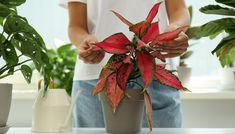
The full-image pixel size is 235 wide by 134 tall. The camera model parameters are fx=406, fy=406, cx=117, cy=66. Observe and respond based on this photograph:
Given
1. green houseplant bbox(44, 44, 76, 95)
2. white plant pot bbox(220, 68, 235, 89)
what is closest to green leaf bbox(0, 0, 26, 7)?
green houseplant bbox(44, 44, 76, 95)

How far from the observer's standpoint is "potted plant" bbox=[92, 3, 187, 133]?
0.88 m

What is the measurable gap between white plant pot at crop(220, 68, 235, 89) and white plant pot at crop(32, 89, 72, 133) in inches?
60.6

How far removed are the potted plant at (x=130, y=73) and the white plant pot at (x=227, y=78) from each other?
1.50 metres

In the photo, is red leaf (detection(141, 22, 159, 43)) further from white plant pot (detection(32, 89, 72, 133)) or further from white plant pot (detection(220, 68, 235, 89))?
white plant pot (detection(220, 68, 235, 89))

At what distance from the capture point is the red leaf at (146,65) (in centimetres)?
85

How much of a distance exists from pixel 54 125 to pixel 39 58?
0.57 feet

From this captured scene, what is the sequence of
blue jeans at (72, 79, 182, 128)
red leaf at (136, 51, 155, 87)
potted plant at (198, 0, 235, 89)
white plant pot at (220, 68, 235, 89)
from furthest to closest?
white plant pot at (220, 68, 235, 89) < blue jeans at (72, 79, 182, 128) < potted plant at (198, 0, 235, 89) < red leaf at (136, 51, 155, 87)

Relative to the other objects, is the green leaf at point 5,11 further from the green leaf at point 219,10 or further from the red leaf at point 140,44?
the green leaf at point 219,10

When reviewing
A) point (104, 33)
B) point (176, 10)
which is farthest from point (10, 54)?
point (176, 10)

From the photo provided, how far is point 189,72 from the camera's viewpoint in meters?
2.39

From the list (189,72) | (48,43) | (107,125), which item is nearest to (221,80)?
(189,72)

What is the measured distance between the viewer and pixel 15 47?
3.24 ft

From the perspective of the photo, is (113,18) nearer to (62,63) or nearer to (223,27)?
(223,27)

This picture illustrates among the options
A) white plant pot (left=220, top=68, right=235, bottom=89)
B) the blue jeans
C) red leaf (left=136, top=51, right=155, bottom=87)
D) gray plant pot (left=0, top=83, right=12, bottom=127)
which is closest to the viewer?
red leaf (left=136, top=51, right=155, bottom=87)
